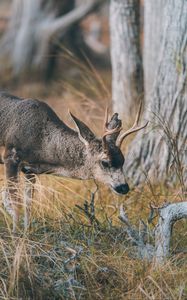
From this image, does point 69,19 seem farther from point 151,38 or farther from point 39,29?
point 151,38

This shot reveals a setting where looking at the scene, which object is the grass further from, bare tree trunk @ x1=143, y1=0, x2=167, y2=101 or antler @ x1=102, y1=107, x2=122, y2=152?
bare tree trunk @ x1=143, y1=0, x2=167, y2=101

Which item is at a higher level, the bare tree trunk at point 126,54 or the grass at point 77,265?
the bare tree trunk at point 126,54

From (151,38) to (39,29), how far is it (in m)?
5.04

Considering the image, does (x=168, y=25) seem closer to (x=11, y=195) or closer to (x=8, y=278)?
(x=11, y=195)

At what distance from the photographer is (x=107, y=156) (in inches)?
302

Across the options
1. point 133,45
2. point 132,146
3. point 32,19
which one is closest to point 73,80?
point 32,19

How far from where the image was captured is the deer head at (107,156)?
7.62 m

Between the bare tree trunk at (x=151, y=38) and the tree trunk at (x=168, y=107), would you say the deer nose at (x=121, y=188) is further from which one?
the bare tree trunk at (x=151, y=38)

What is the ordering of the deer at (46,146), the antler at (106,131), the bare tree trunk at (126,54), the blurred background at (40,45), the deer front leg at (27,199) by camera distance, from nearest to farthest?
the deer front leg at (27,199), the antler at (106,131), the deer at (46,146), the bare tree trunk at (126,54), the blurred background at (40,45)

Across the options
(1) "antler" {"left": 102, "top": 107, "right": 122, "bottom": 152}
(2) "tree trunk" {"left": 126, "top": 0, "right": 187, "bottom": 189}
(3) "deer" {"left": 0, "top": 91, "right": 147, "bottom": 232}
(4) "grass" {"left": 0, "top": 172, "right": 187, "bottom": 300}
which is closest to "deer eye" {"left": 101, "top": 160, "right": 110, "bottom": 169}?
(3) "deer" {"left": 0, "top": 91, "right": 147, "bottom": 232}

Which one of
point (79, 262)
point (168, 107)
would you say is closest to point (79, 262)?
point (79, 262)

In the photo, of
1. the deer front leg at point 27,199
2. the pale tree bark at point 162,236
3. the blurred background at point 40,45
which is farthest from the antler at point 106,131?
the blurred background at point 40,45

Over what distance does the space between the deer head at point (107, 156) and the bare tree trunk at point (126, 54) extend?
284cm

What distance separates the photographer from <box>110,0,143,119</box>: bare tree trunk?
10734 mm
